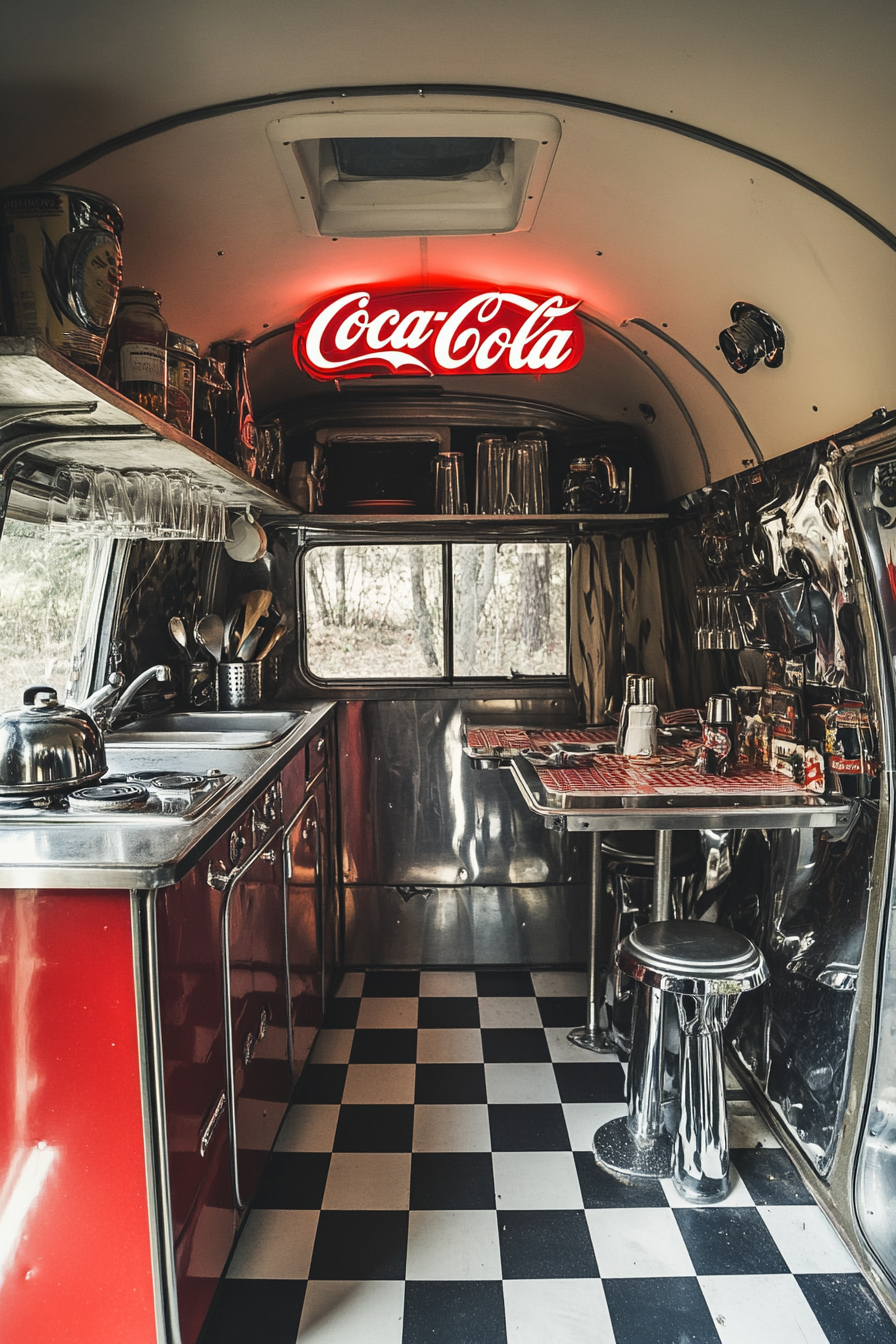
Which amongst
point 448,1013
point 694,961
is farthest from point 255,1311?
point 448,1013

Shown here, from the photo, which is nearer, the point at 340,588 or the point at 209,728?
the point at 209,728

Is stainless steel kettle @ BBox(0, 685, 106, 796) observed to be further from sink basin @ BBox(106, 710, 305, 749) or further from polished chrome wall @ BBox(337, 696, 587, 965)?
polished chrome wall @ BBox(337, 696, 587, 965)

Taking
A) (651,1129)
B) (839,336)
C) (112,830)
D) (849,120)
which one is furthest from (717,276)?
(651,1129)

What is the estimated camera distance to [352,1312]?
1954 mm

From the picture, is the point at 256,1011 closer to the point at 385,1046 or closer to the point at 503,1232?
the point at 503,1232

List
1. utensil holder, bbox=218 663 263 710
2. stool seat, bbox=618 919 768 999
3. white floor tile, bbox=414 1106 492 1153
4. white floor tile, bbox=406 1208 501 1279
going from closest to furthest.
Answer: white floor tile, bbox=406 1208 501 1279
stool seat, bbox=618 919 768 999
white floor tile, bbox=414 1106 492 1153
utensil holder, bbox=218 663 263 710

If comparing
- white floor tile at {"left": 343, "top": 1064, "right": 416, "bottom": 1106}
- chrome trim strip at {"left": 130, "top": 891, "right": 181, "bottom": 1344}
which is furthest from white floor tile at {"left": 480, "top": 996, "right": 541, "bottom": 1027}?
chrome trim strip at {"left": 130, "top": 891, "right": 181, "bottom": 1344}

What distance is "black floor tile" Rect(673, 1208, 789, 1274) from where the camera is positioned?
2.09 metres

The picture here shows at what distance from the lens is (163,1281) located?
1.57m

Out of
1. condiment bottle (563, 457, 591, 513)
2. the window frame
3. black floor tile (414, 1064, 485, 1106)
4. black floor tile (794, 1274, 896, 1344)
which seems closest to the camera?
black floor tile (794, 1274, 896, 1344)

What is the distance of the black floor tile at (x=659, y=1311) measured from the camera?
1.88 m

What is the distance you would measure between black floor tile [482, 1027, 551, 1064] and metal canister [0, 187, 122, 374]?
105 inches

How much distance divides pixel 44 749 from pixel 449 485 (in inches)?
93.0

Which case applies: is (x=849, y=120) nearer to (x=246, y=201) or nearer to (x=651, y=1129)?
(x=246, y=201)
